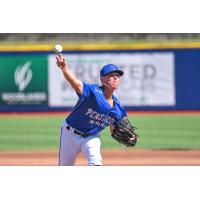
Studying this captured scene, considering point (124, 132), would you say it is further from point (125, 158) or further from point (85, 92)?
point (125, 158)

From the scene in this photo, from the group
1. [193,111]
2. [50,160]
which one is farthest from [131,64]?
[50,160]

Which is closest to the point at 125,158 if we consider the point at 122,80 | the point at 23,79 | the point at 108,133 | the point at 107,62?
the point at 108,133

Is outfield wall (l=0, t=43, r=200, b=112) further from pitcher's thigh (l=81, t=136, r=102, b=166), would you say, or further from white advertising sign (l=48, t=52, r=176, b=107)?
pitcher's thigh (l=81, t=136, r=102, b=166)

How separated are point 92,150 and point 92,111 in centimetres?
37

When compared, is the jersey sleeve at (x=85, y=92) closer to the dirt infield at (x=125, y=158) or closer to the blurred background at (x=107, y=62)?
the dirt infield at (x=125, y=158)

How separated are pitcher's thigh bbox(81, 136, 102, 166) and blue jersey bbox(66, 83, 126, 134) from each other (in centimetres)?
8

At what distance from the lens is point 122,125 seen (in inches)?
270

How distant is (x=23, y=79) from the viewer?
1711 centimetres

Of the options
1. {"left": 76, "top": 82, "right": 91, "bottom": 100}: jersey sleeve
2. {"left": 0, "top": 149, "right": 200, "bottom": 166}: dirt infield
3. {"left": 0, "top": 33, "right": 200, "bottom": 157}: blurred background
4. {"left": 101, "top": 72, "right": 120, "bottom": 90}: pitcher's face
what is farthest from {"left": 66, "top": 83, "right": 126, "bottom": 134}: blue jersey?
{"left": 0, "top": 33, "right": 200, "bottom": 157}: blurred background

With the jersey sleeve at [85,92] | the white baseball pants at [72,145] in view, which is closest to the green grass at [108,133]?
the white baseball pants at [72,145]

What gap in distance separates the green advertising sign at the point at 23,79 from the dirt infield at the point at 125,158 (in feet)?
17.2

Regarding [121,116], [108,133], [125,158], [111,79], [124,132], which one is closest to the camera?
[111,79]

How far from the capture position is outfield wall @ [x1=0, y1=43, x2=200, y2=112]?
16.6 m

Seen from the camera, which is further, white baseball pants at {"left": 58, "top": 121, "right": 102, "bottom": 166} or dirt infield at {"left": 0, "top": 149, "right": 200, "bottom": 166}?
dirt infield at {"left": 0, "top": 149, "right": 200, "bottom": 166}
